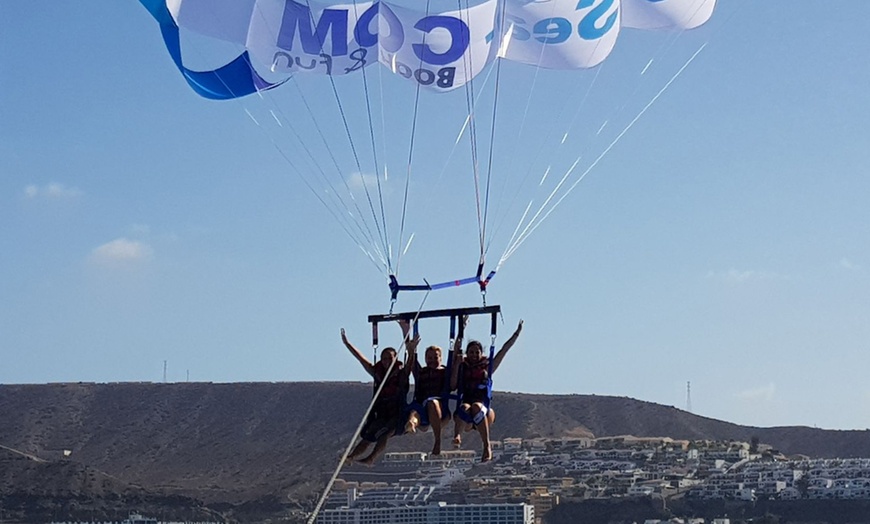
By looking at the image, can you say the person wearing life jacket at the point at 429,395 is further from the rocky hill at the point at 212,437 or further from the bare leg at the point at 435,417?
the rocky hill at the point at 212,437

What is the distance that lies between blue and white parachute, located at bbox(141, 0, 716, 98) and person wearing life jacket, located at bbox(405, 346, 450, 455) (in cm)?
294

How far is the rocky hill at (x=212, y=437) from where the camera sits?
54688mm

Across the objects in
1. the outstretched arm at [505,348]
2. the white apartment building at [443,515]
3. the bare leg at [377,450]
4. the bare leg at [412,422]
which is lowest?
the white apartment building at [443,515]

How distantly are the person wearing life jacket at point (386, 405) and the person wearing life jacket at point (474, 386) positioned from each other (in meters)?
0.44

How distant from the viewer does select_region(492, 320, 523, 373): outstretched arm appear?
44.1ft

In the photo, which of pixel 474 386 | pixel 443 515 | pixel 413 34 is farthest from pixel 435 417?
pixel 443 515

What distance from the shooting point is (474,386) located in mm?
13703

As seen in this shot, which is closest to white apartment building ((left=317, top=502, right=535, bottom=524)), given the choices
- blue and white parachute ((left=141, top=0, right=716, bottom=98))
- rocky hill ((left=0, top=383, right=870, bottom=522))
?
rocky hill ((left=0, top=383, right=870, bottom=522))

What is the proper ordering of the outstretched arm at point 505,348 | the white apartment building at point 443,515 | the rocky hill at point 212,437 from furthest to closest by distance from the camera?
the rocky hill at point 212,437, the white apartment building at point 443,515, the outstretched arm at point 505,348

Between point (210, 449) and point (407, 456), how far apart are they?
9902 mm

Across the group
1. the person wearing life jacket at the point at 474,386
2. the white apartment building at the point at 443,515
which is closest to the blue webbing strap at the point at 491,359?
the person wearing life jacket at the point at 474,386

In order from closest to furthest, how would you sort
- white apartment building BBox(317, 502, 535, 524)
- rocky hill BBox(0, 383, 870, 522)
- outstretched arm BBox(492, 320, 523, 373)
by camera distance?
1. outstretched arm BBox(492, 320, 523, 373)
2. white apartment building BBox(317, 502, 535, 524)
3. rocky hill BBox(0, 383, 870, 522)

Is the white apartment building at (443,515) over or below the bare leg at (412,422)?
below

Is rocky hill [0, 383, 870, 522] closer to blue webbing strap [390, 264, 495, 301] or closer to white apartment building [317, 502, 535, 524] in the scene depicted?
white apartment building [317, 502, 535, 524]
